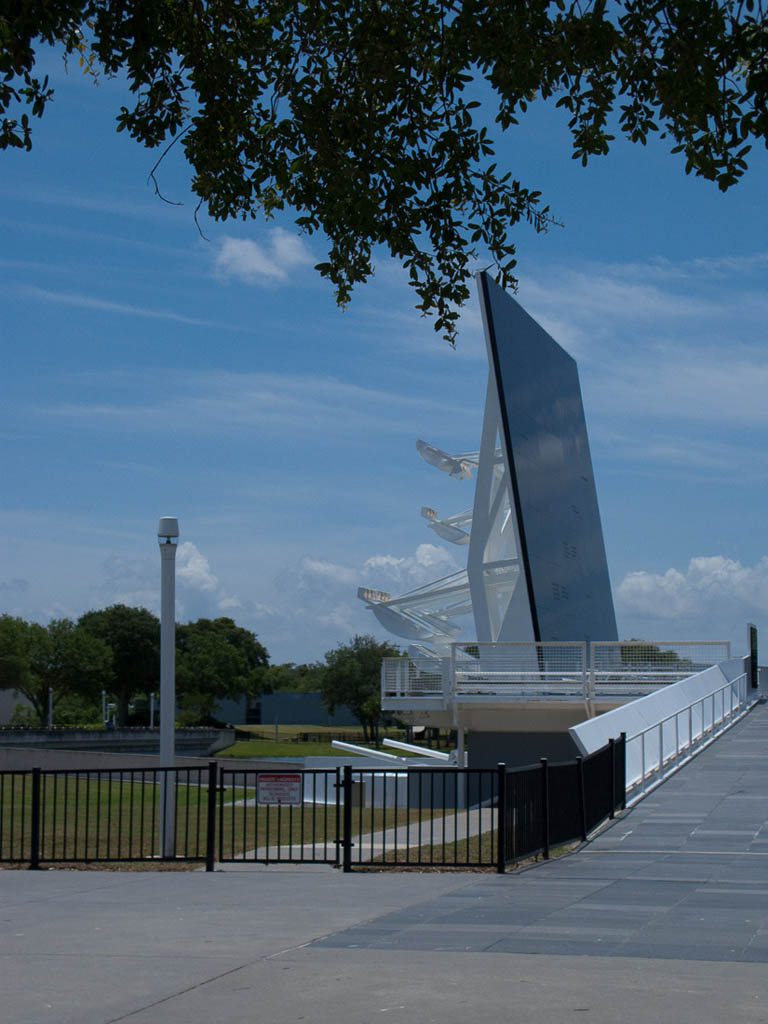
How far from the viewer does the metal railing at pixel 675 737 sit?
70.0 ft

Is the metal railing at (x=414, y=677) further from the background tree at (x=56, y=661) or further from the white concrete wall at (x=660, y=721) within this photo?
the background tree at (x=56, y=661)

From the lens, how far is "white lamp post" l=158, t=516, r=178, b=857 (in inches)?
612

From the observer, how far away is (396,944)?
8.84 meters

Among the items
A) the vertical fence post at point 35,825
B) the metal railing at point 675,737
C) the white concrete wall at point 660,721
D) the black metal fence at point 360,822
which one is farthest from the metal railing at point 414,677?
the vertical fence post at point 35,825

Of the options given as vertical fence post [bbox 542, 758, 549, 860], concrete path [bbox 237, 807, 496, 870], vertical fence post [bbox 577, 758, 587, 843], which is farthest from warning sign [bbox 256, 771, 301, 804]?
vertical fence post [bbox 577, 758, 587, 843]

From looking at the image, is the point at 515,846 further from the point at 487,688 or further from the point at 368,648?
the point at 368,648

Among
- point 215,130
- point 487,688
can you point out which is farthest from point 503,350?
point 215,130

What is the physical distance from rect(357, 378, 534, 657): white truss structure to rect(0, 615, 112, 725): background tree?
41.8 metres

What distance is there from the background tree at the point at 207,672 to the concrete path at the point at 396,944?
319ft

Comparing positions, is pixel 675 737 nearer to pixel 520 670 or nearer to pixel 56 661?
pixel 520 670

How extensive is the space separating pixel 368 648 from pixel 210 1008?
350ft

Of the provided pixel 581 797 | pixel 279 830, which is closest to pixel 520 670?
pixel 581 797

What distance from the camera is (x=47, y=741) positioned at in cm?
6825

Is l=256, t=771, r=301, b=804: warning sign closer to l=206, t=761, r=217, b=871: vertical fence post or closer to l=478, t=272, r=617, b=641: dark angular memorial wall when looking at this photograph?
l=206, t=761, r=217, b=871: vertical fence post
